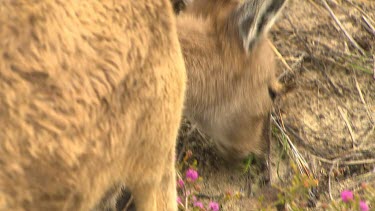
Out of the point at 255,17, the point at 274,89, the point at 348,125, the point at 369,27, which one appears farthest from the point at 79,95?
the point at 369,27

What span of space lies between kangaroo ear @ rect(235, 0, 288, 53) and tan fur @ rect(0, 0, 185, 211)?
0.73m

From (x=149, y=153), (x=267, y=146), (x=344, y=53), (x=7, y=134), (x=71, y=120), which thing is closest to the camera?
(x=7, y=134)

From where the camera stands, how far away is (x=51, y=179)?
202 cm

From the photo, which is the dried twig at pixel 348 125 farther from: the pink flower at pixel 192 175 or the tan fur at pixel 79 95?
the tan fur at pixel 79 95

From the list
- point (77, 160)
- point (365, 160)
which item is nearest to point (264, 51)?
point (365, 160)

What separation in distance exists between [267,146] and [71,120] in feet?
6.25

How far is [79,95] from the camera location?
6.83ft

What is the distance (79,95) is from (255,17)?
4.30 ft

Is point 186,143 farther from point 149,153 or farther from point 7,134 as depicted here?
point 7,134

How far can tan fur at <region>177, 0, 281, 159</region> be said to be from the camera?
329 centimetres

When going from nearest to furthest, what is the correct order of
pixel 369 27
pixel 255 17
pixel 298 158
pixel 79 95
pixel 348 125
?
pixel 79 95 < pixel 255 17 < pixel 298 158 < pixel 348 125 < pixel 369 27

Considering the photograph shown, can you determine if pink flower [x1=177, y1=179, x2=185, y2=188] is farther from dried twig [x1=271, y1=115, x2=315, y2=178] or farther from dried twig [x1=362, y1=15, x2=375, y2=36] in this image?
dried twig [x1=362, y1=15, x2=375, y2=36]

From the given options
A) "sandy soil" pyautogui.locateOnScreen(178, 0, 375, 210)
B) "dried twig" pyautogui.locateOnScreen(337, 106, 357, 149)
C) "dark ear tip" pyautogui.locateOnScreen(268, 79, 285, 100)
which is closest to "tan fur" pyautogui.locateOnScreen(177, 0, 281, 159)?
"dark ear tip" pyautogui.locateOnScreen(268, 79, 285, 100)

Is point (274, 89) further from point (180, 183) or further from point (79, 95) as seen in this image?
point (79, 95)
